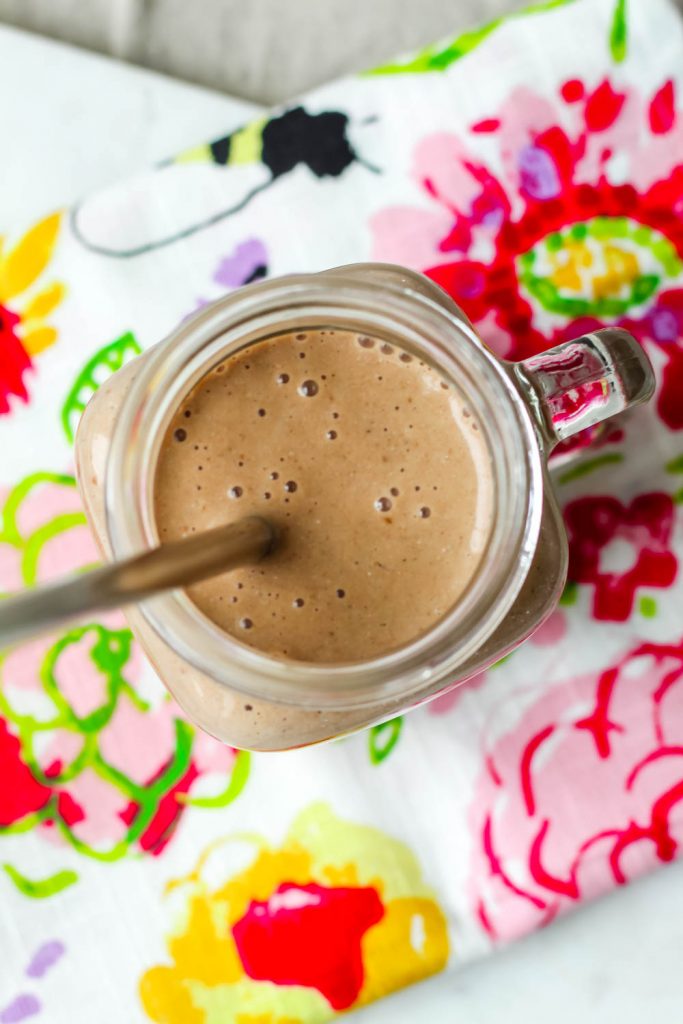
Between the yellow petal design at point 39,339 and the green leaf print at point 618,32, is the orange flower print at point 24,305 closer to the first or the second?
the yellow petal design at point 39,339

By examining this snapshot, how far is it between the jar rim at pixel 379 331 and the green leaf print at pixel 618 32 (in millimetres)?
262

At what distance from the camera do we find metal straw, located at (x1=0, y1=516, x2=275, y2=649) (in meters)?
0.36

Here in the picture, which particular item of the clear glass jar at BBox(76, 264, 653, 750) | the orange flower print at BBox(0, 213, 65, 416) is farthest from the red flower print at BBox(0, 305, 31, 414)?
the clear glass jar at BBox(76, 264, 653, 750)

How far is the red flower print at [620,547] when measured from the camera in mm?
630

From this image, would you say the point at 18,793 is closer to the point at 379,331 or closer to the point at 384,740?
the point at 384,740

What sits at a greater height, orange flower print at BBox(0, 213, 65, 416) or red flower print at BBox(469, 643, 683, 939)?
orange flower print at BBox(0, 213, 65, 416)

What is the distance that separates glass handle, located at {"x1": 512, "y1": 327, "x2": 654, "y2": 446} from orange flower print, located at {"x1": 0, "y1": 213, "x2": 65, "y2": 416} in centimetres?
28

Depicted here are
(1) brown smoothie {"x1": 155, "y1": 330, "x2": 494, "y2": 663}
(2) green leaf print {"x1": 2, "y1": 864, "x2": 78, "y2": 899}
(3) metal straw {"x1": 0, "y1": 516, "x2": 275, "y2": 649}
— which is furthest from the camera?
(2) green leaf print {"x1": 2, "y1": 864, "x2": 78, "y2": 899}

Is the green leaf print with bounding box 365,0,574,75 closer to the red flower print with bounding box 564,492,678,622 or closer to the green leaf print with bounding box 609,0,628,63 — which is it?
the green leaf print with bounding box 609,0,628,63

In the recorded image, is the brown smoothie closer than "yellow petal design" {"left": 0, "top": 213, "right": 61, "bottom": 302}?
Yes

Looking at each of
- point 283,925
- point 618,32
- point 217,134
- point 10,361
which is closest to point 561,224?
point 618,32

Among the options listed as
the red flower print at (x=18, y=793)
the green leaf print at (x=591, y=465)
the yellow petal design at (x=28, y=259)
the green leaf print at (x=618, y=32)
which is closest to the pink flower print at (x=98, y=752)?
the red flower print at (x=18, y=793)

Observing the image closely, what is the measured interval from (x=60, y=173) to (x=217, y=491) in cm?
30

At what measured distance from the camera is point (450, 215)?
0.64m
